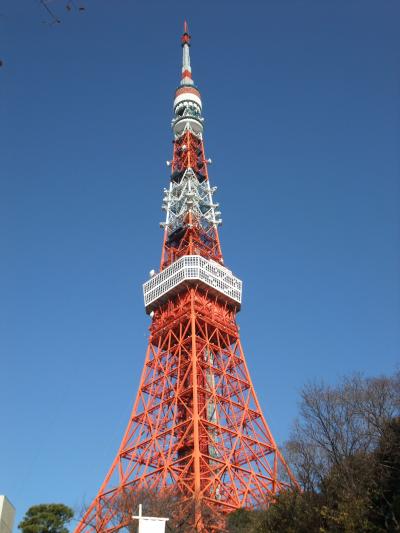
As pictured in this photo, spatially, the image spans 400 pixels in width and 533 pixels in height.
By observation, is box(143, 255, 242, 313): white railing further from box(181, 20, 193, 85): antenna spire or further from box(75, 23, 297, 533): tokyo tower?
box(181, 20, 193, 85): antenna spire

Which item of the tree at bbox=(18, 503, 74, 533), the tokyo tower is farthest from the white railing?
the tree at bbox=(18, 503, 74, 533)

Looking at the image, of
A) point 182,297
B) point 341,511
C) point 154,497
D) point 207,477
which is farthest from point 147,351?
point 341,511

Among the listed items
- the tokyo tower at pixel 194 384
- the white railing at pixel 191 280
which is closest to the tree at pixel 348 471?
the tokyo tower at pixel 194 384

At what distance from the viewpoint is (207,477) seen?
82.2 feet

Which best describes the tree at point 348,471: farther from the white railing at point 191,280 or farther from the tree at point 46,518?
the white railing at point 191,280

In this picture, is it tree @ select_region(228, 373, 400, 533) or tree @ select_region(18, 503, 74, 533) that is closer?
tree @ select_region(228, 373, 400, 533)

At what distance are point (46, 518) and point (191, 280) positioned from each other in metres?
14.1

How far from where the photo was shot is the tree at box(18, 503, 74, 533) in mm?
21422

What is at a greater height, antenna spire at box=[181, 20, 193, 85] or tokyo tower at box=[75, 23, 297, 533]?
antenna spire at box=[181, 20, 193, 85]

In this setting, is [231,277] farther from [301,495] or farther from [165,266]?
[301,495]

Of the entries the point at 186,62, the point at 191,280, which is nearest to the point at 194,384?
the point at 191,280

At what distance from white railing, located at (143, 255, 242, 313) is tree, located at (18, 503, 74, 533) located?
13.4 metres

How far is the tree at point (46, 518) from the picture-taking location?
21.4 m

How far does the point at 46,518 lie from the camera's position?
853 inches
